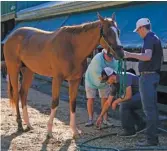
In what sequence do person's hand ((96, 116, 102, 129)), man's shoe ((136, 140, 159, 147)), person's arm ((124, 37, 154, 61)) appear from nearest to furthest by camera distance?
person's arm ((124, 37, 154, 61)) → man's shoe ((136, 140, 159, 147)) → person's hand ((96, 116, 102, 129))

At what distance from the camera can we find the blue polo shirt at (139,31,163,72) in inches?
216

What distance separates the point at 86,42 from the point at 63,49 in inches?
13.6

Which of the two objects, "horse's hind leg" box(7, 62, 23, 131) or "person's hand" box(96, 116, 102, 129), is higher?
"horse's hind leg" box(7, 62, 23, 131)

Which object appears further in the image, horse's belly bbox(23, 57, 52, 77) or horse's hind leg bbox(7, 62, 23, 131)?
horse's hind leg bbox(7, 62, 23, 131)

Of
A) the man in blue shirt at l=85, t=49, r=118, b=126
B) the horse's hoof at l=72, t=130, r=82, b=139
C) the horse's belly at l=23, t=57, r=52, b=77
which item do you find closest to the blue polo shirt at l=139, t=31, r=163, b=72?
the man in blue shirt at l=85, t=49, r=118, b=126

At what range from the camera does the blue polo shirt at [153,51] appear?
5481mm

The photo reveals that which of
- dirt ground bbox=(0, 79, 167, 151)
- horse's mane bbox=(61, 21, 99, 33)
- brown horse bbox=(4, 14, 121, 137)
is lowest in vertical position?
dirt ground bbox=(0, 79, 167, 151)

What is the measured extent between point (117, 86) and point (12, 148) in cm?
173

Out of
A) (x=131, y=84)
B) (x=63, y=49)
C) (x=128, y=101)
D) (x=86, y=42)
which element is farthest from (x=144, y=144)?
(x=63, y=49)

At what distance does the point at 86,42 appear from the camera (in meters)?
6.16

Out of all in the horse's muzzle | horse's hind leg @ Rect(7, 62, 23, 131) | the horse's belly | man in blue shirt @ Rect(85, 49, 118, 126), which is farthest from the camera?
horse's hind leg @ Rect(7, 62, 23, 131)

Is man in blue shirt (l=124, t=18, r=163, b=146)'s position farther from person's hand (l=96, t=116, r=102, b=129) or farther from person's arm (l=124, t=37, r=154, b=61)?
person's hand (l=96, t=116, r=102, b=129)

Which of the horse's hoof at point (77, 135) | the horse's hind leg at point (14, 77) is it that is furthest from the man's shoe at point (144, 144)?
the horse's hind leg at point (14, 77)

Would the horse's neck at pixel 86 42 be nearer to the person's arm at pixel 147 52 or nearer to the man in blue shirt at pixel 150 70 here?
the man in blue shirt at pixel 150 70
